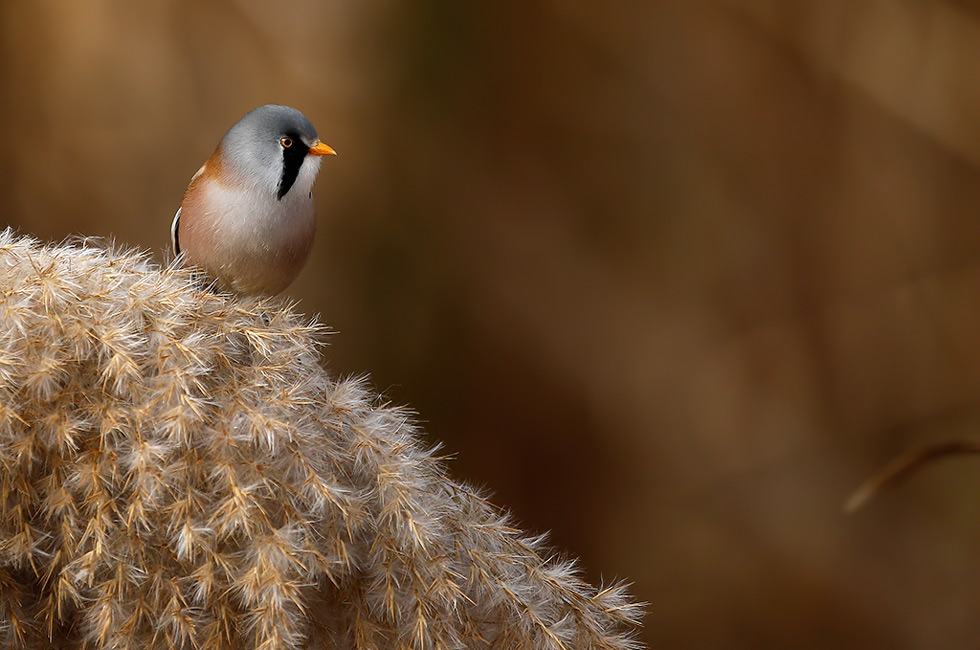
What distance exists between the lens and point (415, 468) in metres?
0.78

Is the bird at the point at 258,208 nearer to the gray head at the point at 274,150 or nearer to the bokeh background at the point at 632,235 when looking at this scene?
the gray head at the point at 274,150

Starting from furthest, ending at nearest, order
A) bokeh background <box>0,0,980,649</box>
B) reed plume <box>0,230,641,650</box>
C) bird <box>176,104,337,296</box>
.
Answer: bokeh background <box>0,0,980,649</box> → bird <box>176,104,337,296</box> → reed plume <box>0,230,641,650</box>

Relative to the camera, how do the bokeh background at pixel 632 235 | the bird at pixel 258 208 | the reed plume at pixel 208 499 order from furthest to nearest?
the bokeh background at pixel 632 235 < the bird at pixel 258 208 < the reed plume at pixel 208 499

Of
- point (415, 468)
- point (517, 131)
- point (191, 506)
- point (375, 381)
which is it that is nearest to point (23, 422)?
point (191, 506)

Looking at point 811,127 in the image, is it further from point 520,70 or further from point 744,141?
point 520,70

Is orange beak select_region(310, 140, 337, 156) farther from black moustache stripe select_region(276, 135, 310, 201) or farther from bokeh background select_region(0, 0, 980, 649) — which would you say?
bokeh background select_region(0, 0, 980, 649)

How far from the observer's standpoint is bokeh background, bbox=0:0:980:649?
6.81ft

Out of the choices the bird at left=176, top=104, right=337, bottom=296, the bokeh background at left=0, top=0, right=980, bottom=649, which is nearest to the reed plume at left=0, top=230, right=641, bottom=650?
the bird at left=176, top=104, right=337, bottom=296

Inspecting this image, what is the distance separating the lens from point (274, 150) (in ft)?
3.67

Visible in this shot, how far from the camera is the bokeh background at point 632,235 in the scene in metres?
2.08

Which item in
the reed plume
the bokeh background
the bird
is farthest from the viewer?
the bokeh background

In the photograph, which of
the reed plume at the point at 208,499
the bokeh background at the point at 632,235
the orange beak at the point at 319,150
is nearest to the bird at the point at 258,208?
the orange beak at the point at 319,150

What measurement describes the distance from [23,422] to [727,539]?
1.78m

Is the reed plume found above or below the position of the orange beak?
below
